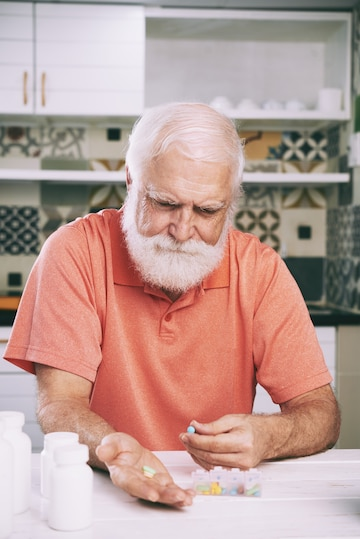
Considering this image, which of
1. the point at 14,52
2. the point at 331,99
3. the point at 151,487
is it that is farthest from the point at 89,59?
the point at 151,487

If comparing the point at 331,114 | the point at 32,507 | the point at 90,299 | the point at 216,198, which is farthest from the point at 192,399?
the point at 331,114

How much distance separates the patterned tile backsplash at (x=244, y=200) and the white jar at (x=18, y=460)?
252cm

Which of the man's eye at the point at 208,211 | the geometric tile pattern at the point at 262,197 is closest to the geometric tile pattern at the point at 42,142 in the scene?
the geometric tile pattern at the point at 262,197

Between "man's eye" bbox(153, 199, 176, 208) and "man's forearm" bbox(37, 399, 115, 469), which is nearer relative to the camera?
"man's forearm" bbox(37, 399, 115, 469)

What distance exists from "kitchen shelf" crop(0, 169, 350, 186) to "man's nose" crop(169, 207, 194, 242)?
178cm

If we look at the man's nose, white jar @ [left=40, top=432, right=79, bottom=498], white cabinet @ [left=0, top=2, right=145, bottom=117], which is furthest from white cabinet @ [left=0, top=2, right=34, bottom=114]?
white jar @ [left=40, top=432, right=79, bottom=498]

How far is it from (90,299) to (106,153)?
2.09 metres

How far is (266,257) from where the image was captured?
162cm

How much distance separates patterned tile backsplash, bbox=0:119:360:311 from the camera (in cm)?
345

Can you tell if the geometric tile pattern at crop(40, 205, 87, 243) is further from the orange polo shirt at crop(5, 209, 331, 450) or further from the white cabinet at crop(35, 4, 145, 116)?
the orange polo shirt at crop(5, 209, 331, 450)

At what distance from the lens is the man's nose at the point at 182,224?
1412mm

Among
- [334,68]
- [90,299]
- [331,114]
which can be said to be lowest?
[90,299]

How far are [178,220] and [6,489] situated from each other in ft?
2.27

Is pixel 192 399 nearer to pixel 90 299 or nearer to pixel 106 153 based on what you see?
pixel 90 299
